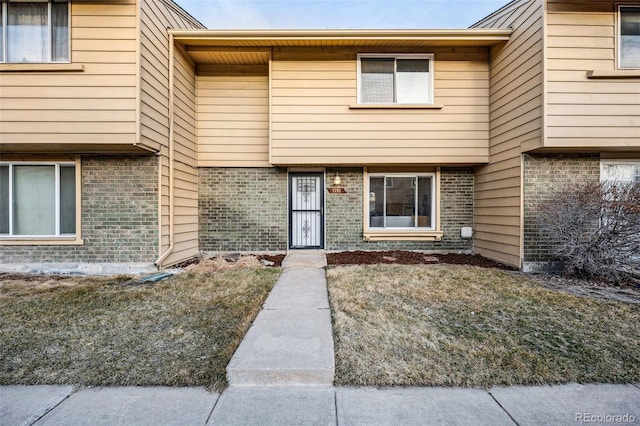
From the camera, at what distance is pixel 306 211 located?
25.2 ft

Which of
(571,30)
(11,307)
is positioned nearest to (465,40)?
→ (571,30)

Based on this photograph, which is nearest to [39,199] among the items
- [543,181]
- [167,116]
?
[167,116]

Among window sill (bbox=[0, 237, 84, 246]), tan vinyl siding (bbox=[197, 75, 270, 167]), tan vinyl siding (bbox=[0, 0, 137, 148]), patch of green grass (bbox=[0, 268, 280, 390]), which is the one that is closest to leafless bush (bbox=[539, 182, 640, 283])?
patch of green grass (bbox=[0, 268, 280, 390])

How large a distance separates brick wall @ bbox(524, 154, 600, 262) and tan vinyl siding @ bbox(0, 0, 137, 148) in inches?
297

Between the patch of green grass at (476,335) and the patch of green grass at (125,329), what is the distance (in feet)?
3.93

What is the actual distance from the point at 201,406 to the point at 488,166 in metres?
7.34

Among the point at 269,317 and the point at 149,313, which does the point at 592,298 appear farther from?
the point at 149,313

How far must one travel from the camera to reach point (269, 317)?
3.45 m

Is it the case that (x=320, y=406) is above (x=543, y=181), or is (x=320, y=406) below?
below

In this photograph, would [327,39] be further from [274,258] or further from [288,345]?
[288,345]

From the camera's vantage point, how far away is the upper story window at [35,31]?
206 inches

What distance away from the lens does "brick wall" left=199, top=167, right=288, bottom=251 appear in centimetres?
752

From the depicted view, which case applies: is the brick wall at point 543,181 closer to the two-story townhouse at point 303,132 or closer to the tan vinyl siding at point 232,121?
the two-story townhouse at point 303,132

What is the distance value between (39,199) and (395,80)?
7.93 m
